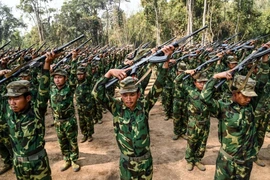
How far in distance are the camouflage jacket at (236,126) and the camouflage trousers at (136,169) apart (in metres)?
1.28

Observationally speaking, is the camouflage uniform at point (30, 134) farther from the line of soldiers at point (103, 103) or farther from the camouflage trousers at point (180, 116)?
the camouflage trousers at point (180, 116)

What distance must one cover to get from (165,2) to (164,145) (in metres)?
28.5

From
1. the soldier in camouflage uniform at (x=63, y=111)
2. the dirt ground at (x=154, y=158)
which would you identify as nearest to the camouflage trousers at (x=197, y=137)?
the dirt ground at (x=154, y=158)

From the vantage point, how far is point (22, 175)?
12.4 ft

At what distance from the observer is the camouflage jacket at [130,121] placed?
3510 millimetres

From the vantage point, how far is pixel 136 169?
355 cm

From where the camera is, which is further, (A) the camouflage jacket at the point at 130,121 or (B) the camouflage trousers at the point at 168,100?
(B) the camouflage trousers at the point at 168,100

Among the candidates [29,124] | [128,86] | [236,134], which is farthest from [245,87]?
[29,124]

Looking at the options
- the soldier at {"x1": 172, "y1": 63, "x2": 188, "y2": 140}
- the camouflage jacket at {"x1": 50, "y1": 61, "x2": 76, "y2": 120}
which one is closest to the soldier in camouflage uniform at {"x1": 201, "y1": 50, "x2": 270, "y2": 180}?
the camouflage jacket at {"x1": 50, "y1": 61, "x2": 76, "y2": 120}

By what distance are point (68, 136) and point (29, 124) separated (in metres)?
2.16

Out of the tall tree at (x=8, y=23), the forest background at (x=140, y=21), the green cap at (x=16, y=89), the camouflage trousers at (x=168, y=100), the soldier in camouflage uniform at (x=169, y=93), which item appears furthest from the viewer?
the tall tree at (x=8, y=23)

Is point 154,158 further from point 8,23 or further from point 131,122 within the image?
point 8,23

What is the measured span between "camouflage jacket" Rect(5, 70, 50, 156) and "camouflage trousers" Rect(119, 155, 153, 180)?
146 centimetres

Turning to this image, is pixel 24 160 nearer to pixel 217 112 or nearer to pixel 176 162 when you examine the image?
pixel 217 112
